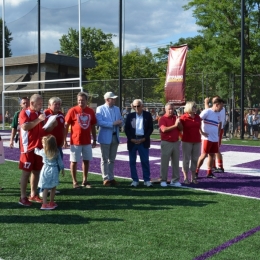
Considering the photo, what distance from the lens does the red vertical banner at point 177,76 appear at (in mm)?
20672

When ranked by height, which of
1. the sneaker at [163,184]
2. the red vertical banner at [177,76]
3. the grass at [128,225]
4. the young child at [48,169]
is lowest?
the grass at [128,225]

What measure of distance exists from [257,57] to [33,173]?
24352mm

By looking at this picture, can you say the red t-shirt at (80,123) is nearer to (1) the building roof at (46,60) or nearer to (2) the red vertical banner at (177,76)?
(2) the red vertical banner at (177,76)

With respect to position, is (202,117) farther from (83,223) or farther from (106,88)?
(106,88)

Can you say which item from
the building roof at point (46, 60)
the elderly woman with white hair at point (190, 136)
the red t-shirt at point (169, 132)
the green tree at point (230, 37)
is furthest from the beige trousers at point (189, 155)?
the building roof at point (46, 60)

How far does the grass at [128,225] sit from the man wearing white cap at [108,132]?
517mm

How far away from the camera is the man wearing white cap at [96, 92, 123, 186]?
8484 mm

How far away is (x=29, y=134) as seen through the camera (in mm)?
6875

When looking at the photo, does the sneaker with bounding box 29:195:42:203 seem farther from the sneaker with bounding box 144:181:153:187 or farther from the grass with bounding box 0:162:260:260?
the sneaker with bounding box 144:181:153:187

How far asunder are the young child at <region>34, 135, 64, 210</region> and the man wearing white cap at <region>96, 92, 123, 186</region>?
189cm

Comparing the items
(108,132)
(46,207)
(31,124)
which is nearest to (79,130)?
(108,132)

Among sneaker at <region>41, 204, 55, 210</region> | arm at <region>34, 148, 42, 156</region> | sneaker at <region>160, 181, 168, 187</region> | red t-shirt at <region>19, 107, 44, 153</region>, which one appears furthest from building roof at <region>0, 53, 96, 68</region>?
sneaker at <region>41, 204, 55, 210</region>

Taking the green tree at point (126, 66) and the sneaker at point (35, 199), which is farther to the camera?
the green tree at point (126, 66)

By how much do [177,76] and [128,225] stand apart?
15.8m
